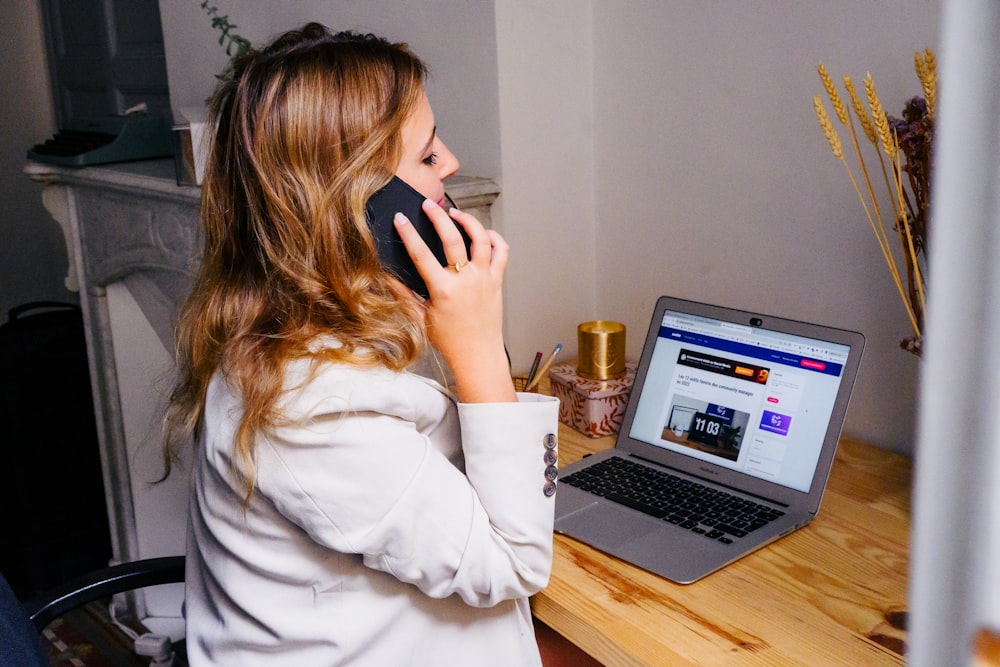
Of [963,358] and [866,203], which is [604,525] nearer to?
[866,203]

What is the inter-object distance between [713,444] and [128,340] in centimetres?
160

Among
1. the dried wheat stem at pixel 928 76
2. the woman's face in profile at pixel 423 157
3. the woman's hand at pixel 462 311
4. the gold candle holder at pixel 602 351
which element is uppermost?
the dried wheat stem at pixel 928 76

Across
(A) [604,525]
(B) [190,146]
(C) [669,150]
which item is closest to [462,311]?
(A) [604,525]

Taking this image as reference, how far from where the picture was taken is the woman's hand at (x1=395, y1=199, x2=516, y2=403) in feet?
3.16

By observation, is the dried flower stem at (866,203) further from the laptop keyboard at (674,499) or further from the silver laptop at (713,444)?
the laptop keyboard at (674,499)

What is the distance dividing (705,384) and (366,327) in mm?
540

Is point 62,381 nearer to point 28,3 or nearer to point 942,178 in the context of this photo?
point 28,3

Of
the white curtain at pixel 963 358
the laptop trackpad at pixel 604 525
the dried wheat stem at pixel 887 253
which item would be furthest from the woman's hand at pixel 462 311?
the white curtain at pixel 963 358

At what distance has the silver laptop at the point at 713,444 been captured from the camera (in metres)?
1.08

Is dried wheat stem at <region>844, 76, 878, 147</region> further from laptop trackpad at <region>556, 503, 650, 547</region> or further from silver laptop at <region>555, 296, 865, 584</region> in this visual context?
laptop trackpad at <region>556, 503, 650, 547</region>

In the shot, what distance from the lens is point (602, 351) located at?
1.41 meters

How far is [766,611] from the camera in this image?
920mm

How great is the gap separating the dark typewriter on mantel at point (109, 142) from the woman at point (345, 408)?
1.30m

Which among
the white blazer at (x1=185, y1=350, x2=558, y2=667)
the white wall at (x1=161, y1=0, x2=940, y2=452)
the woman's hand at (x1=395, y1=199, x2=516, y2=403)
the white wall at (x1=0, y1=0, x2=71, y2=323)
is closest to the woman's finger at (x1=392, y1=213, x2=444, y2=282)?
the woman's hand at (x1=395, y1=199, x2=516, y2=403)
